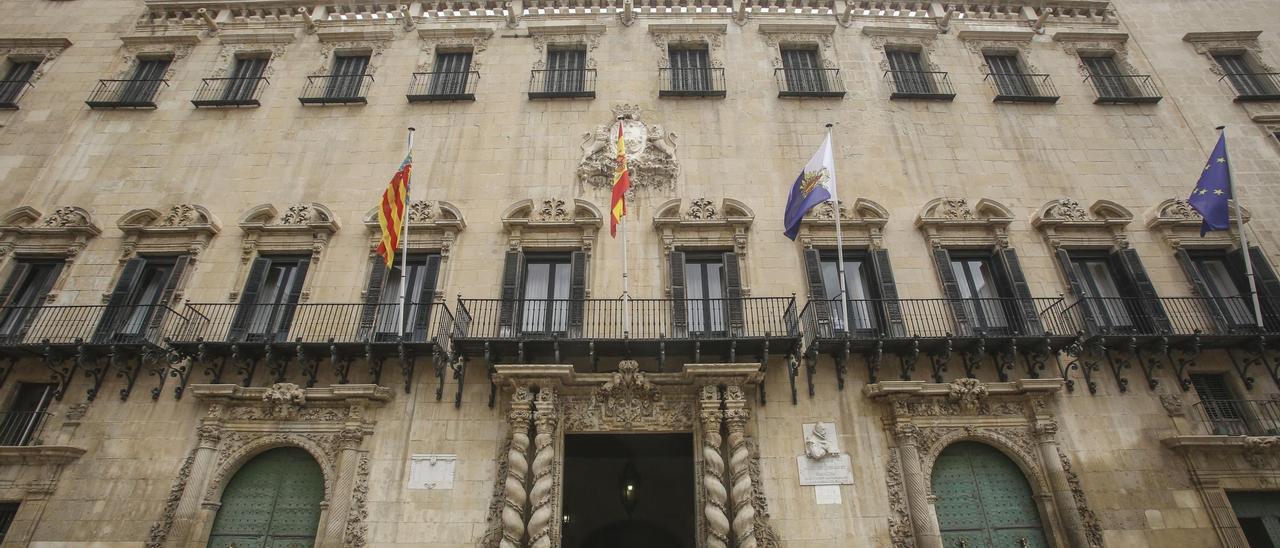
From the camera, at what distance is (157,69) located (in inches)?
725

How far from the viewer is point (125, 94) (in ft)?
57.9

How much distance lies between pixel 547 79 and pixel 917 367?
12.7m

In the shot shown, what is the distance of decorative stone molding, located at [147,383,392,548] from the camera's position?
459 inches

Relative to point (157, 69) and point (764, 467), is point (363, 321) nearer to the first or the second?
point (764, 467)

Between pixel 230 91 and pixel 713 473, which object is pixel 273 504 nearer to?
pixel 713 473

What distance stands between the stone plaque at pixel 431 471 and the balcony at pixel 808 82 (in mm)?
13100

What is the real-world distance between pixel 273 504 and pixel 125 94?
46.0 feet

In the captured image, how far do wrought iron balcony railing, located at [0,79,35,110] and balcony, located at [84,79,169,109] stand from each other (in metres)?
2.19

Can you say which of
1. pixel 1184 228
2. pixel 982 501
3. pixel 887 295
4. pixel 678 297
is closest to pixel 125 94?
pixel 678 297

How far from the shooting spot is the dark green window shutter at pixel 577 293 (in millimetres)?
13352

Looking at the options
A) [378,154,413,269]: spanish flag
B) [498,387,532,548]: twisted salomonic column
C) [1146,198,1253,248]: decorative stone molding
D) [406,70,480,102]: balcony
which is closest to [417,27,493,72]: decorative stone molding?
[406,70,480,102]: balcony

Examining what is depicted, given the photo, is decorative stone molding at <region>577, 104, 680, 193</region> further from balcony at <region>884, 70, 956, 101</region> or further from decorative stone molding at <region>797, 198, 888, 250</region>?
balcony at <region>884, 70, 956, 101</region>

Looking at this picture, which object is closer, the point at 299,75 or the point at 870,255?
the point at 870,255

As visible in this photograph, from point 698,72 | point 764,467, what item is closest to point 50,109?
point 698,72
